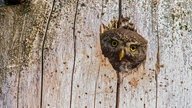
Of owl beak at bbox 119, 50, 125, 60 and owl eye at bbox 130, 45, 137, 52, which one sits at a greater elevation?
owl eye at bbox 130, 45, 137, 52

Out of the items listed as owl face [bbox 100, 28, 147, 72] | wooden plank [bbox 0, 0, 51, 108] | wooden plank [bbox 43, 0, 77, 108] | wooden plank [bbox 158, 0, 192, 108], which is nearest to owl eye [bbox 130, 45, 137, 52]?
owl face [bbox 100, 28, 147, 72]

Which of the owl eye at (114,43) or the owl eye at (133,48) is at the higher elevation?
the owl eye at (114,43)

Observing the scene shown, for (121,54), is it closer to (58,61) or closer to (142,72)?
(142,72)

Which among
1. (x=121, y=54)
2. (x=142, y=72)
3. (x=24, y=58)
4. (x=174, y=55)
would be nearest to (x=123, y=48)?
(x=121, y=54)

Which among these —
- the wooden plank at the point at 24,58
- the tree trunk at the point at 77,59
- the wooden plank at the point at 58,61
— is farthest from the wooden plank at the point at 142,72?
the wooden plank at the point at 24,58

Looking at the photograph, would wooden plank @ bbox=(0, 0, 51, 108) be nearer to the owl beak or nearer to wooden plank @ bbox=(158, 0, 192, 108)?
the owl beak

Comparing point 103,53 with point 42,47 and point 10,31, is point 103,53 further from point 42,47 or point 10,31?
point 10,31

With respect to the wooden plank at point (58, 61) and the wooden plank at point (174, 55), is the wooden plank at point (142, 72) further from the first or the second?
the wooden plank at point (58, 61)
